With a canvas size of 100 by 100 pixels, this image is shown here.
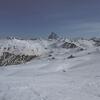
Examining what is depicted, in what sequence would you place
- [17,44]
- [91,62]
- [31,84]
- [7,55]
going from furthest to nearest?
1. [17,44]
2. [7,55]
3. [91,62]
4. [31,84]

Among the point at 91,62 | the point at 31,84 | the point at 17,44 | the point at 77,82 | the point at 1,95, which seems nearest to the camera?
the point at 1,95

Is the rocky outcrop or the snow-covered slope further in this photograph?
the snow-covered slope

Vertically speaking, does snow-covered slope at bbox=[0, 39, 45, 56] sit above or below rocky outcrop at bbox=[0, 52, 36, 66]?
above

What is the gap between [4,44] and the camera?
17.8m

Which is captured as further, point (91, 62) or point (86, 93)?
point (91, 62)

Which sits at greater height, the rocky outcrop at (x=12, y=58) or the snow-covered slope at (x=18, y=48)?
the snow-covered slope at (x=18, y=48)

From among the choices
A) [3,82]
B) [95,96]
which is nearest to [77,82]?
[95,96]

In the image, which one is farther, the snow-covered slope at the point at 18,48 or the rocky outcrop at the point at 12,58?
the snow-covered slope at the point at 18,48

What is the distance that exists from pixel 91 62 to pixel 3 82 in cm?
474

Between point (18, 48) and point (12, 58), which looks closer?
point (12, 58)

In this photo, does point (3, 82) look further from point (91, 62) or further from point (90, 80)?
point (91, 62)

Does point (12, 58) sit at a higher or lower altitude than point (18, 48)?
lower

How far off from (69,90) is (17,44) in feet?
41.4

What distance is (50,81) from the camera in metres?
6.42
